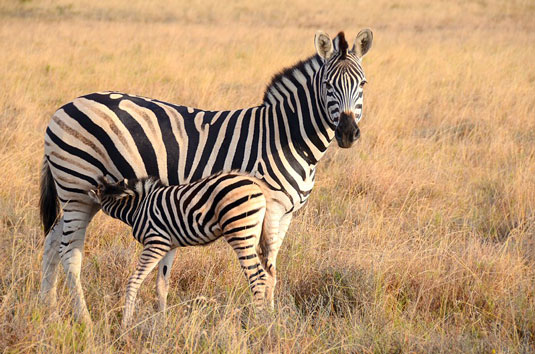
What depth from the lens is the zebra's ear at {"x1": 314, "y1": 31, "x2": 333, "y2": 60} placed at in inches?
171

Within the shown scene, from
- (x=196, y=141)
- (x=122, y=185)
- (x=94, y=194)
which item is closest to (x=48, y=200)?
(x=94, y=194)

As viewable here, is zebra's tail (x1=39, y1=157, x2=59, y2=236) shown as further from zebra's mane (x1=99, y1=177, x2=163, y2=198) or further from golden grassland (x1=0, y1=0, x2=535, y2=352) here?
zebra's mane (x1=99, y1=177, x2=163, y2=198)

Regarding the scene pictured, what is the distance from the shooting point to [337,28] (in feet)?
70.1

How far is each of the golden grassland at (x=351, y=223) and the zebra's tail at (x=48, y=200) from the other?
33 centimetres

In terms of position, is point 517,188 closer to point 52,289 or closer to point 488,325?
point 488,325

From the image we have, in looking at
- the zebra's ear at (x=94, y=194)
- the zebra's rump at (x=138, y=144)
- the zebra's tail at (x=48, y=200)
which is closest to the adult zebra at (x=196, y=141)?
the zebra's rump at (x=138, y=144)

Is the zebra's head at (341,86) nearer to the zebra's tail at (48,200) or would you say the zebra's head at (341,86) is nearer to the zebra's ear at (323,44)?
the zebra's ear at (323,44)

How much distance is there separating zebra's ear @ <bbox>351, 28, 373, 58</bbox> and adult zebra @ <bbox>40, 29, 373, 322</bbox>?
0.5 inches

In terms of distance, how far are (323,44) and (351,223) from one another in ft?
6.54

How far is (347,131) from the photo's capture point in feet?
13.0

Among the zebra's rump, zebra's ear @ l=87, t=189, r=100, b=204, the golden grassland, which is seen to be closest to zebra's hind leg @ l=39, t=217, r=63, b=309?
the golden grassland

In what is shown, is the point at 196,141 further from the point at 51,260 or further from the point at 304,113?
the point at 51,260

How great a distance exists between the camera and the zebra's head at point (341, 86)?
4.01 m

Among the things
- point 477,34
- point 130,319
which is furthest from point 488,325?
point 477,34
